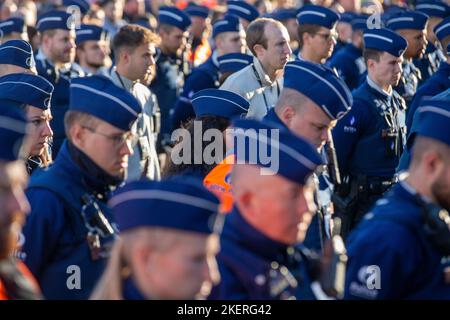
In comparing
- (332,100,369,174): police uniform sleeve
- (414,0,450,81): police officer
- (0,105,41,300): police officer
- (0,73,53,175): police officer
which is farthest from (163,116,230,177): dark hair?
(414,0,450,81): police officer

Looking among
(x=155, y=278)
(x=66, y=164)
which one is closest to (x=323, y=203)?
(x=66, y=164)

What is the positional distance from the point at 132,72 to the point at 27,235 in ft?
Result: 13.6

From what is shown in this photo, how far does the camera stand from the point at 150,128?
351 inches

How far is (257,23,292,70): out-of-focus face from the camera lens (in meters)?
9.35

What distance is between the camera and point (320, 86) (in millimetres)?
6559

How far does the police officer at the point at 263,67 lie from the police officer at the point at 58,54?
186 cm

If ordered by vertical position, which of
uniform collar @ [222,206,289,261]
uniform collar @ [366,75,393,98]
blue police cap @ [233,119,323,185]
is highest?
blue police cap @ [233,119,323,185]

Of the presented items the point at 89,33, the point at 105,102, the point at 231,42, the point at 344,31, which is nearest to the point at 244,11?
the point at 344,31

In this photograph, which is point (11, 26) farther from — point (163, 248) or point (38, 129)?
point (163, 248)

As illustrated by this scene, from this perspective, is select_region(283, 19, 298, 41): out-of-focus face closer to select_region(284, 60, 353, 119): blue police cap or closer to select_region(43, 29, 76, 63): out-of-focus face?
select_region(43, 29, 76, 63): out-of-focus face

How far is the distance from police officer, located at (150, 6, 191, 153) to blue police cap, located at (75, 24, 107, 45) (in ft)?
3.38

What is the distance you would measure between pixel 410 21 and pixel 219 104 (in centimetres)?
483

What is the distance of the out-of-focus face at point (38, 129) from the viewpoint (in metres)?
6.28
